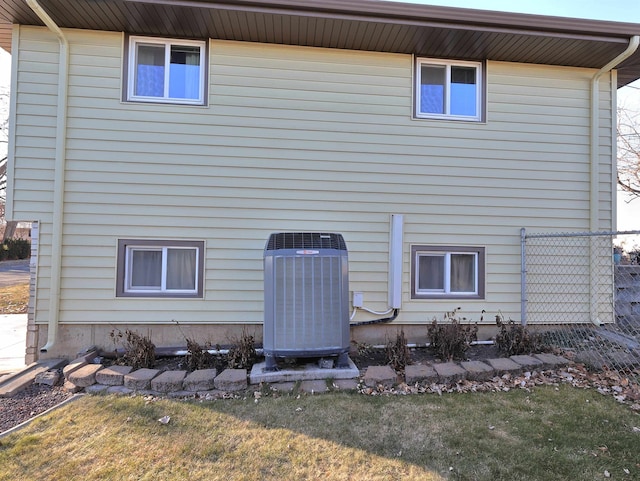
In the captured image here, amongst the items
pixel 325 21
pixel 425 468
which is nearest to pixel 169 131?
pixel 325 21

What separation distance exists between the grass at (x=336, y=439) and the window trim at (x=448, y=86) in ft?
11.2

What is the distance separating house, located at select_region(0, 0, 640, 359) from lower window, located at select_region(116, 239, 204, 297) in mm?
24

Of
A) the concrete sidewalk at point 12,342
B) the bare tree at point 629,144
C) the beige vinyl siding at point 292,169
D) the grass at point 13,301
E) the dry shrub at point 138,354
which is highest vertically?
the bare tree at point 629,144

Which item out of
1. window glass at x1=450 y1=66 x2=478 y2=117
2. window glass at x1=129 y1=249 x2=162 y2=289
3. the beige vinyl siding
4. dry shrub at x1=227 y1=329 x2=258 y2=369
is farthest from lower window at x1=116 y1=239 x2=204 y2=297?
window glass at x1=450 y1=66 x2=478 y2=117

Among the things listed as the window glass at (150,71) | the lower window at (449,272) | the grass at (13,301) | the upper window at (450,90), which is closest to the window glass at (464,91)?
the upper window at (450,90)

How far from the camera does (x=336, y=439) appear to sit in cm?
260

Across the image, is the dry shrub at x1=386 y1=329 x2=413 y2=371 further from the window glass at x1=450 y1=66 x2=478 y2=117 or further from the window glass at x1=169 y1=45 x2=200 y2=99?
the window glass at x1=169 y1=45 x2=200 y2=99

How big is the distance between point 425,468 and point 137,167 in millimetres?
4262

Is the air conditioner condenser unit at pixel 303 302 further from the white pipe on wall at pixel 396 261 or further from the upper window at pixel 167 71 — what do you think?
the upper window at pixel 167 71

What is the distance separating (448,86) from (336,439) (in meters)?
4.46

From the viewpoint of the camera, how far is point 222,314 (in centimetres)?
441

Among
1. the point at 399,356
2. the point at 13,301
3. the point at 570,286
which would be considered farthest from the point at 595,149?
the point at 13,301

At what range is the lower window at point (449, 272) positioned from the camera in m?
4.74

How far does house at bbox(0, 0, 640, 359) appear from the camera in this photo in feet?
13.6
